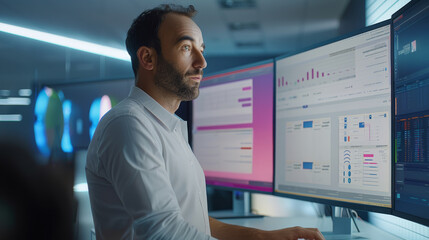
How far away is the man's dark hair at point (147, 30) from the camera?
0.93 meters

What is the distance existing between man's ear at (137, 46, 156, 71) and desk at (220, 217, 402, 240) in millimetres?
670

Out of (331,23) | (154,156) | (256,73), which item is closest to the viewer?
(154,156)

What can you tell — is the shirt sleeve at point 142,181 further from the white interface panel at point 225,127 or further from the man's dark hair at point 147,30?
the white interface panel at point 225,127

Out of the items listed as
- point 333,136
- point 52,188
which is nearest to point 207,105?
point 333,136

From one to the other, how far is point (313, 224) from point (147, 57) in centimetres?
83

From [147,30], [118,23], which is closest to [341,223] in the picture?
[147,30]

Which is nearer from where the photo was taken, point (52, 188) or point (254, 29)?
→ point (52, 188)

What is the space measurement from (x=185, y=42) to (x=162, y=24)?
0.07 metres

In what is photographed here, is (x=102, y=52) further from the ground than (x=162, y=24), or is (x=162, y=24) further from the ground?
(x=102, y=52)

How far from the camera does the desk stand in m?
1.14

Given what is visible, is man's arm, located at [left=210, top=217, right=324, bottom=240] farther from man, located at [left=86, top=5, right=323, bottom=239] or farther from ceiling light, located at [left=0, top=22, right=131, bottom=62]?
ceiling light, located at [left=0, top=22, right=131, bottom=62]

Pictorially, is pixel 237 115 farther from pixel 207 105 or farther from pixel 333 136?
pixel 333 136

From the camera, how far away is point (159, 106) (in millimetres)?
895

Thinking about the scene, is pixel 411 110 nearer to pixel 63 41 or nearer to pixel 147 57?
pixel 147 57
